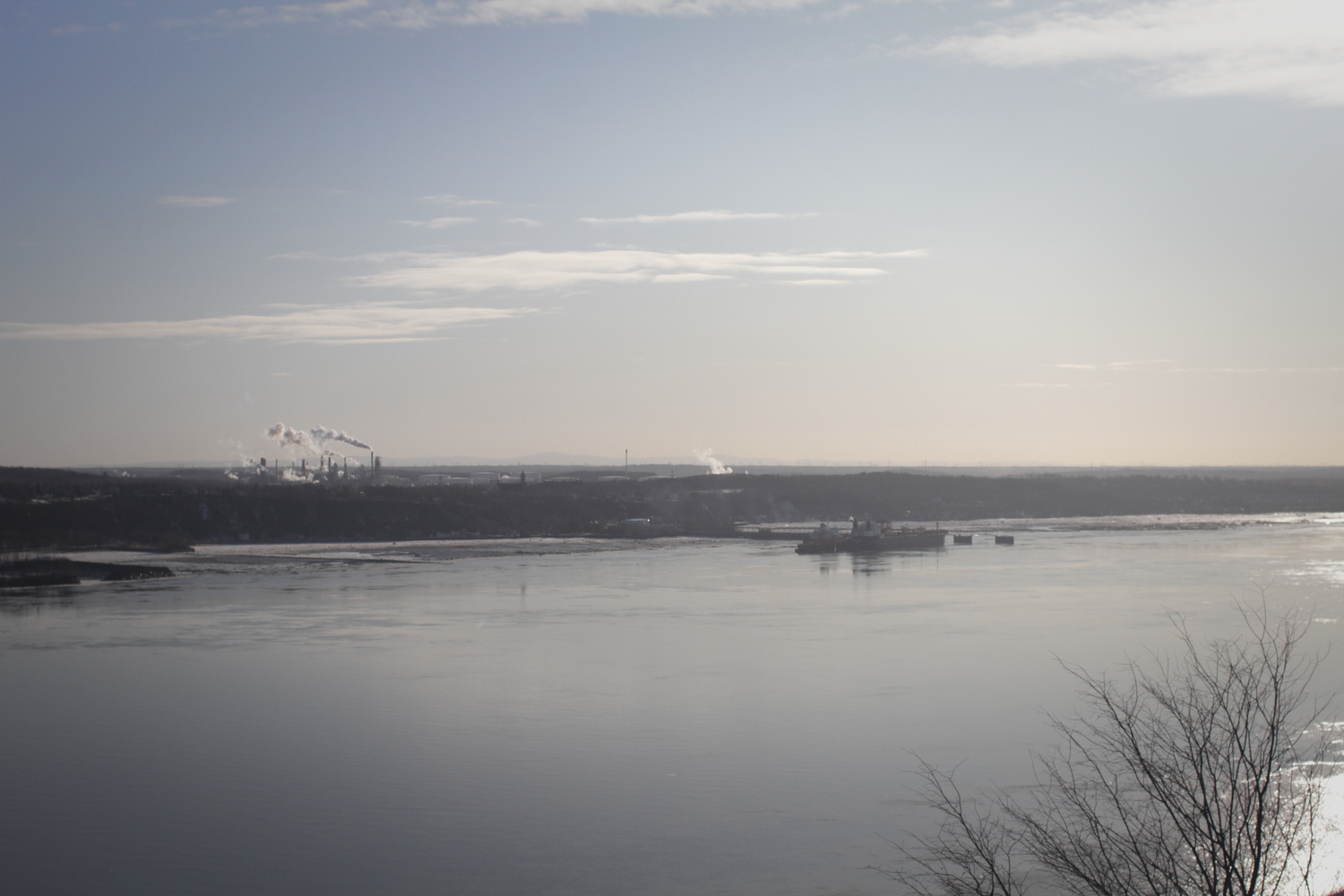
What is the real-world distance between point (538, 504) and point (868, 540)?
32882mm

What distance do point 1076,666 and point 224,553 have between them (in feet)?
153

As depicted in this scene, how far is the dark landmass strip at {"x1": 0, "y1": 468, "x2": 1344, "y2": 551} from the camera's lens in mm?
66812

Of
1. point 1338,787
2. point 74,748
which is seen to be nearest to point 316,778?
point 74,748

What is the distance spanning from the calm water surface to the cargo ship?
73.4 ft

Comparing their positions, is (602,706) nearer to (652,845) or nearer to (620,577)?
(652,845)

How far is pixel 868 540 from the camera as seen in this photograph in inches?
2613

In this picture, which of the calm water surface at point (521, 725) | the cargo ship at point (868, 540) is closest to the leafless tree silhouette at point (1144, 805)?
the calm water surface at point (521, 725)

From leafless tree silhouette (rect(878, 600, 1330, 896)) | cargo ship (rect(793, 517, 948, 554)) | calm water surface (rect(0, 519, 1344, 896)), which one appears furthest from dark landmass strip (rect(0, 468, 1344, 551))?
leafless tree silhouette (rect(878, 600, 1330, 896))

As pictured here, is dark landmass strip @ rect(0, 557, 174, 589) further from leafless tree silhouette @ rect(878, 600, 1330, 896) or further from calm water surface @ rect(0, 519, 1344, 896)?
leafless tree silhouette @ rect(878, 600, 1330, 896)

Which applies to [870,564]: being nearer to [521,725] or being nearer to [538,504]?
[521,725]

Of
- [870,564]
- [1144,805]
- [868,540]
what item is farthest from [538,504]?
[1144,805]

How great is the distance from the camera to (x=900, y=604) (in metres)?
36.4

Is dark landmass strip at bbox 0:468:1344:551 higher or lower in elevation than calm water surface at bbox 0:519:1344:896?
higher

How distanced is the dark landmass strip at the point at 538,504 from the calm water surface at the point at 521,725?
28.7 m
